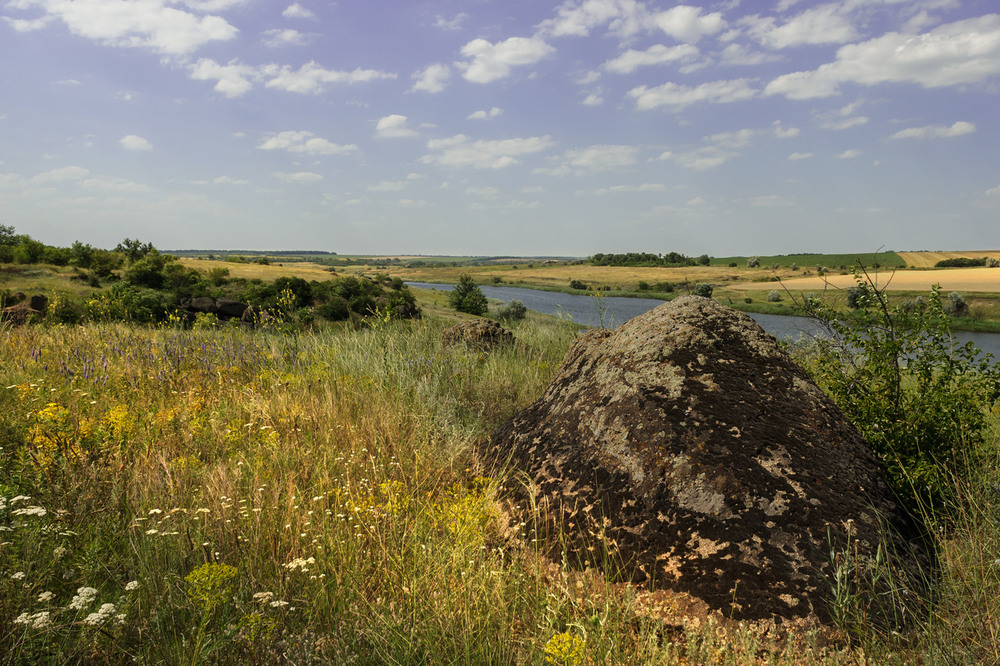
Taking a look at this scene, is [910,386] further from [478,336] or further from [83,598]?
[478,336]

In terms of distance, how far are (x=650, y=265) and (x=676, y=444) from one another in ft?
270

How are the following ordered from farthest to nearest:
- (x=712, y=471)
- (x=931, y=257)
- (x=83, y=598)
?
(x=931, y=257) < (x=712, y=471) < (x=83, y=598)

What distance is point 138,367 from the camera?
19.1 feet

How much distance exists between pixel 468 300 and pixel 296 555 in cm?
3337

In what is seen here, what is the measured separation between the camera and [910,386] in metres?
4.81

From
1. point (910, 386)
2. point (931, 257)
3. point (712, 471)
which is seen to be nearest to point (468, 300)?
point (910, 386)

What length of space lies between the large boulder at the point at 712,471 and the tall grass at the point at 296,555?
216 millimetres

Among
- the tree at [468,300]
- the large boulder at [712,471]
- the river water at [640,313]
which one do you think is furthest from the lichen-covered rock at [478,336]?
the tree at [468,300]

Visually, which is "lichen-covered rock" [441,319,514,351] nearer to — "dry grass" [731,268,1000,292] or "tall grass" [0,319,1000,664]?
"tall grass" [0,319,1000,664]

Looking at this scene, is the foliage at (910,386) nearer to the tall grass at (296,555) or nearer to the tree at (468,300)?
the tall grass at (296,555)

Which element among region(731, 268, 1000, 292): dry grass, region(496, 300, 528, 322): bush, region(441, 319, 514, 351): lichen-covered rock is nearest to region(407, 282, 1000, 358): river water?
region(441, 319, 514, 351): lichen-covered rock

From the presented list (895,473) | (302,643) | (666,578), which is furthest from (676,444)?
(302,643)

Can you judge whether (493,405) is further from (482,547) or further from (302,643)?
(302,643)

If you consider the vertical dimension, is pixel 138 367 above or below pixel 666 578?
above
